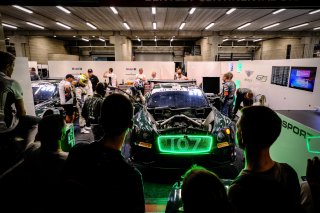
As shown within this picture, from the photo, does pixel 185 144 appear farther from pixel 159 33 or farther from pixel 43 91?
pixel 159 33

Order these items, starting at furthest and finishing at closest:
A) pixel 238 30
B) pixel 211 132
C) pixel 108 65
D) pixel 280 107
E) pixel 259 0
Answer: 1. pixel 238 30
2. pixel 108 65
3. pixel 280 107
4. pixel 211 132
5. pixel 259 0

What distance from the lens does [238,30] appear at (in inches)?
725

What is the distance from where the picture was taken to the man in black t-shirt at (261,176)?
3.88ft

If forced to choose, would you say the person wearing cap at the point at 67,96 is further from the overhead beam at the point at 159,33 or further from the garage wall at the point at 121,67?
the overhead beam at the point at 159,33

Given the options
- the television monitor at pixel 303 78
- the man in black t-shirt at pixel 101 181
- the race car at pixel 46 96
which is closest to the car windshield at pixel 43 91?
the race car at pixel 46 96

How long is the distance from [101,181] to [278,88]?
8.27 meters

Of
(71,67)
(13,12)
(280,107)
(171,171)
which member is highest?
(13,12)

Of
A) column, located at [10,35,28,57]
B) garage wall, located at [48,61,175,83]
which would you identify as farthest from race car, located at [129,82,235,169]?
column, located at [10,35,28,57]

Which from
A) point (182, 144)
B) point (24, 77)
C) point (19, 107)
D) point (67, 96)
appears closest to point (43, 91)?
point (67, 96)

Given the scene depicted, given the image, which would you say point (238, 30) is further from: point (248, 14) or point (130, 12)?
point (130, 12)

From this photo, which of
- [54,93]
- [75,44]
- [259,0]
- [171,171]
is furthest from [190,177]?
[75,44]

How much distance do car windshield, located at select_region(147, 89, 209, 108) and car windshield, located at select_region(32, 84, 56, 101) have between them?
3801 millimetres

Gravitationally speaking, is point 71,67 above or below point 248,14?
below

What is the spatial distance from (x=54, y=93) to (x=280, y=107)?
8089mm
